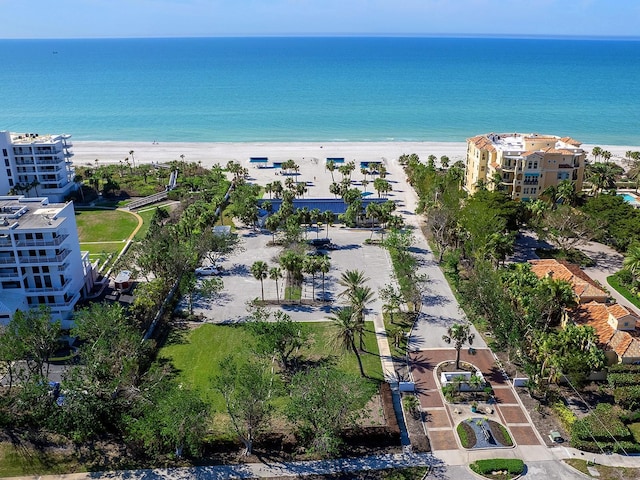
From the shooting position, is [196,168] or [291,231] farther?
[196,168]

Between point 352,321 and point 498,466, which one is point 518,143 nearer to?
point 352,321

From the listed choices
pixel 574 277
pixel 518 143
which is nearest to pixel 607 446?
pixel 574 277

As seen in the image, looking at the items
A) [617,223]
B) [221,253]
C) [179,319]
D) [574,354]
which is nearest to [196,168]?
[221,253]

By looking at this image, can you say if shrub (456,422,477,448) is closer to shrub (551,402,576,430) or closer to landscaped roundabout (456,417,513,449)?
landscaped roundabout (456,417,513,449)

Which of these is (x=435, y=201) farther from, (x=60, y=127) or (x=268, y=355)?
(x=60, y=127)

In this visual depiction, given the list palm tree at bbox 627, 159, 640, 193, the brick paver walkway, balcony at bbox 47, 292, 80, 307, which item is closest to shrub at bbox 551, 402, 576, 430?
the brick paver walkway

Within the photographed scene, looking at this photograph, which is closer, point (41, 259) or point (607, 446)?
point (607, 446)
